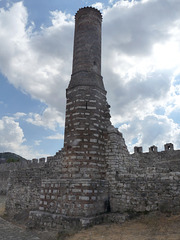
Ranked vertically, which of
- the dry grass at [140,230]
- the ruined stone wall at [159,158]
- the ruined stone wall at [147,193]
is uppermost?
the ruined stone wall at [159,158]

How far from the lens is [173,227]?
7.47 metres

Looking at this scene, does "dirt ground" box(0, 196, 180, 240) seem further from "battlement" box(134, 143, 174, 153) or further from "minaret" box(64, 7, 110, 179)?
"battlement" box(134, 143, 174, 153)

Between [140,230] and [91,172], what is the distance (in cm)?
376

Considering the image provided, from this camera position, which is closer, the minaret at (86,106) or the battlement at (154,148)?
the minaret at (86,106)

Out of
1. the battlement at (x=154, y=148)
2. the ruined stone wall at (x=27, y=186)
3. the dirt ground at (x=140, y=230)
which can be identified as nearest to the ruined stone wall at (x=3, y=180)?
the ruined stone wall at (x=27, y=186)

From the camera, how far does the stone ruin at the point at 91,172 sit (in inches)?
380

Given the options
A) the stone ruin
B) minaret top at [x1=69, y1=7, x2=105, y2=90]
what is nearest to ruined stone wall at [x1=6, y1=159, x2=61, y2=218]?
the stone ruin

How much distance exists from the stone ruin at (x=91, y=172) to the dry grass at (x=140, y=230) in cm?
61

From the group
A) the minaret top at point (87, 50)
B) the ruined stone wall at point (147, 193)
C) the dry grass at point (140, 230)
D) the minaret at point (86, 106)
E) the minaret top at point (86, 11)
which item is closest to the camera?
the dry grass at point (140, 230)

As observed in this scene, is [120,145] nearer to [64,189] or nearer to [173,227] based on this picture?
[64,189]

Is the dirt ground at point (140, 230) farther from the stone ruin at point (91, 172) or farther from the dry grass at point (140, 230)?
the stone ruin at point (91, 172)

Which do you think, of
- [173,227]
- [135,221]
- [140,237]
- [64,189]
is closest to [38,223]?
[64,189]

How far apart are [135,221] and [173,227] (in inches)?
81.0

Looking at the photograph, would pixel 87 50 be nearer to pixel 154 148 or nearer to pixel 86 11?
pixel 86 11
